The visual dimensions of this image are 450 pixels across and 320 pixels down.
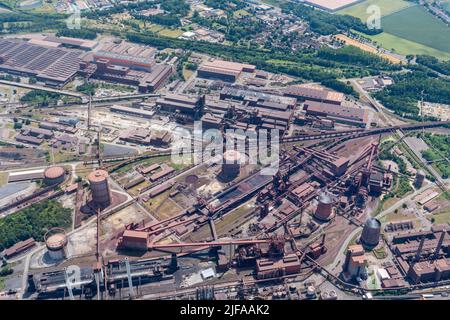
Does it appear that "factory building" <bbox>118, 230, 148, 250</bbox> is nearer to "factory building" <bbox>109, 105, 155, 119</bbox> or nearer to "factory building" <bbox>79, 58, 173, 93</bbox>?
"factory building" <bbox>109, 105, 155, 119</bbox>

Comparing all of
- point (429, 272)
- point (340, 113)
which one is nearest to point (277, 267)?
point (429, 272)

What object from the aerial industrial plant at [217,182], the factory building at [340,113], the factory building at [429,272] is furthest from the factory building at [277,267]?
the factory building at [340,113]

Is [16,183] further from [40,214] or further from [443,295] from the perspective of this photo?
[443,295]

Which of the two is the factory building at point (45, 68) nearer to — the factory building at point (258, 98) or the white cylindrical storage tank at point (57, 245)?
the factory building at point (258, 98)

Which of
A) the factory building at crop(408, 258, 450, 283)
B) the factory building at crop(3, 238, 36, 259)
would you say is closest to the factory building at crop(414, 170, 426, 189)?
the factory building at crop(408, 258, 450, 283)

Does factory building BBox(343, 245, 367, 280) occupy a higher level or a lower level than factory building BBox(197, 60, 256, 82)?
lower
